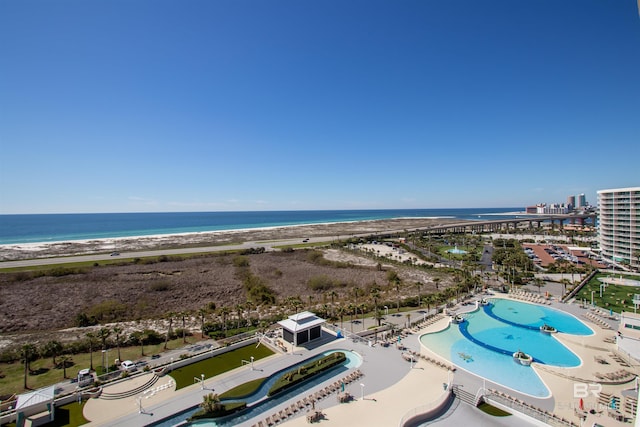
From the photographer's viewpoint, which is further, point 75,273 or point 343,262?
point 343,262

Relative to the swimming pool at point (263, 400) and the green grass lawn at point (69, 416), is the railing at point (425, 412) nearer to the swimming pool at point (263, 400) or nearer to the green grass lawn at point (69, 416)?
the swimming pool at point (263, 400)

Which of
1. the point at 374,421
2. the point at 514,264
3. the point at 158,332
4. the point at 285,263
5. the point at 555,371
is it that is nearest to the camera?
the point at 374,421

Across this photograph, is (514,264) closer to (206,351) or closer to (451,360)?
(451,360)

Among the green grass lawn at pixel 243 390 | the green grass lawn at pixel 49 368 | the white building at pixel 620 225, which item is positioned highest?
the white building at pixel 620 225

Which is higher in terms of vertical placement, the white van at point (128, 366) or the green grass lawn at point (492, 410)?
the white van at point (128, 366)

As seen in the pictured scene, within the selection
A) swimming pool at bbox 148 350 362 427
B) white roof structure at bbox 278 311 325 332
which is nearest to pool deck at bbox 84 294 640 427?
swimming pool at bbox 148 350 362 427

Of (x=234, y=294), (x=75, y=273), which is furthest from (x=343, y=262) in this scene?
(x=75, y=273)
